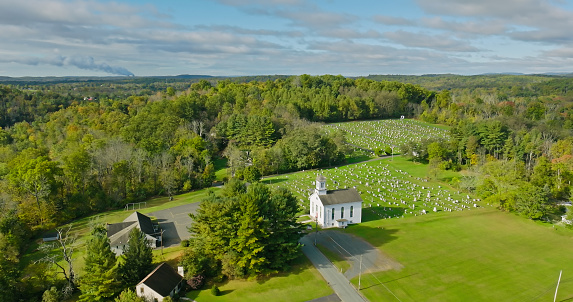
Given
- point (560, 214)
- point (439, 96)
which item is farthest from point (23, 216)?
point (439, 96)

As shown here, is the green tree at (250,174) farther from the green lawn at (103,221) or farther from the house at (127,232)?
the house at (127,232)

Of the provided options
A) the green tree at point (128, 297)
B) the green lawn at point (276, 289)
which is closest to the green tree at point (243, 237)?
the green lawn at point (276, 289)

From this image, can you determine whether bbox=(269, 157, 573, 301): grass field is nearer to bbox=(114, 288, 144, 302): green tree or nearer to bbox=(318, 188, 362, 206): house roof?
bbox=(318, 188, 362, 206): house roof

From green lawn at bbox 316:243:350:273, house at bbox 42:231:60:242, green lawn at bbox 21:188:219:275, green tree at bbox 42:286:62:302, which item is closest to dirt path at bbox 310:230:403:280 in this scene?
green lawn at bbox 316:243:350:273

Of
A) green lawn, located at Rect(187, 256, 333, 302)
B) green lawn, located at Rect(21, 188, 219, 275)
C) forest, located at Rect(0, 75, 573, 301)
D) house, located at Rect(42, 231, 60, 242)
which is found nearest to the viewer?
green lawn, located at Rect(187, 256, 333, 302)

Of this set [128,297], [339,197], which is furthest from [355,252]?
[128,297]

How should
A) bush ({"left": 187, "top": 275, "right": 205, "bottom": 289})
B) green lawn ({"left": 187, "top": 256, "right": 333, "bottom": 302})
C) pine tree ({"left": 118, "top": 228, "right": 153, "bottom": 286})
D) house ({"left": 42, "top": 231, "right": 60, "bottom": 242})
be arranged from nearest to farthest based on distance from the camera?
green lawn ({"left": 187, "top": 256, "right": 333, "bottom": 302})
pine tree ({"left": 118, "top": 228, "right": 153, "bottom": 286})
bush ({"left": 187, "top": 275, "right": 205, "bottom": 289})
house ({"left": 42, "top": 231, "right": 60, "bottom": 242})

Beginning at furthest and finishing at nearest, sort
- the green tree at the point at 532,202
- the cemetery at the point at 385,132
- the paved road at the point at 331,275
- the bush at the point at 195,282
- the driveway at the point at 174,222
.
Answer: the cemetery at the point at 385,132 < the green tree at the point at 532,202 < the driveway at the point at 174,222 < the bush at the point at 195,282 < the paved road at the point at 331,275

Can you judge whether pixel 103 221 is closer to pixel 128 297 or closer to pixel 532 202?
pixel 128 297
